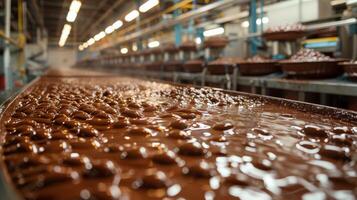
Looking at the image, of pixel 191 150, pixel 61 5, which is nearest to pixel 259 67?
pixel 191 150

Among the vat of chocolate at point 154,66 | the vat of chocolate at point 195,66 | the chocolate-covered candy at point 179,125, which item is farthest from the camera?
the vat of chocolate at point 154,66

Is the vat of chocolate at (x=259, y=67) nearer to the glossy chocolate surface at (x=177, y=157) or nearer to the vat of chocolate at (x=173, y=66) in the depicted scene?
the glossy chocolate surface at (x=177, y=157)

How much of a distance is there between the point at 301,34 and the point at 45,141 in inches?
124

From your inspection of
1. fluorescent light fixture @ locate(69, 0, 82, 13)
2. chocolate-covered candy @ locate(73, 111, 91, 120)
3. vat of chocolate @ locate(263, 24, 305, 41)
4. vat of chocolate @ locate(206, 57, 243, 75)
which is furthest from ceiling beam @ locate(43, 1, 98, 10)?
chocolate-covered candy @ locate(73, 111, 91, 120)

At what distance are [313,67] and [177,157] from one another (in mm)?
2149

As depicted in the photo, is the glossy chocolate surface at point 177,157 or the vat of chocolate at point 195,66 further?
the vat of chocolate at point 195,66

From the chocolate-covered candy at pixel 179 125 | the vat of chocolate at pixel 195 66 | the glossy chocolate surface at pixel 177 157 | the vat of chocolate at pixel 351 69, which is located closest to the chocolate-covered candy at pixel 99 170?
the glossy chocolate surface at pixel 177 157

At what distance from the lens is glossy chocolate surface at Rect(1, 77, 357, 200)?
705 mm

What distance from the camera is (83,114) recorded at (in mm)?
1397

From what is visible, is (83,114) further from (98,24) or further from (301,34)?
(98,24)

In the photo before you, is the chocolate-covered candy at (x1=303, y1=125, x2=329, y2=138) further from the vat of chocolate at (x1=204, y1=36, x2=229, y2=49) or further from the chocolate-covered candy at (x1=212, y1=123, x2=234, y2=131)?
the vat of chocolate at (x1=204, y1=36, x2=229, y2=49)

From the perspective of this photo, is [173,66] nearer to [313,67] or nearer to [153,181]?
[313,67]

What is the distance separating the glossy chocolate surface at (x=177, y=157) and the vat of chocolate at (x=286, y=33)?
2.14m

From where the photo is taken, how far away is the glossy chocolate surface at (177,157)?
71 cm
